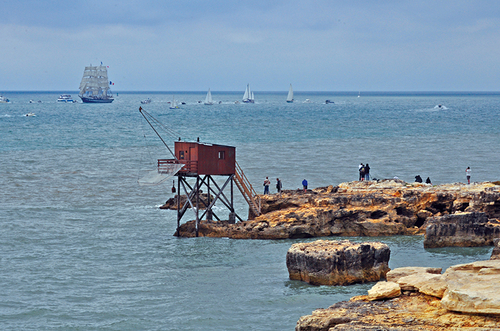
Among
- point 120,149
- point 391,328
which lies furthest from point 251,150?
point 391,328

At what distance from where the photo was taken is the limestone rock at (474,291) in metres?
15.4

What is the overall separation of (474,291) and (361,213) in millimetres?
20540

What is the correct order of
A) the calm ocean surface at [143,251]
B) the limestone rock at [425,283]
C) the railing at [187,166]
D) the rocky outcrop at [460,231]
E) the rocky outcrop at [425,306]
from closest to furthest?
1. the rocky outcrop at [425,306]
2. the limestone rock at [425,283]
3. the calm ocean surface at [143,251]
4. the rocky outcrop at [460,231]
5. the railing at [187,166]

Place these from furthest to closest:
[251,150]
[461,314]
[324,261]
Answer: [251,150] < [324,261] < [461,314]

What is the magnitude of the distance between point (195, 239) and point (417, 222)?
12.3 metres

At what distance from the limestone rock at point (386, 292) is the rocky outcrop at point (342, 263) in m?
7.45

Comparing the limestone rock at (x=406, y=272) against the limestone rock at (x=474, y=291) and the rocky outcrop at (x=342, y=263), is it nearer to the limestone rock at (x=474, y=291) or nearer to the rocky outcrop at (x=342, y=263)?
the limestone rock at (x=474, y=291)

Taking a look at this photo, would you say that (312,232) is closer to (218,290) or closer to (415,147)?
(218,290)

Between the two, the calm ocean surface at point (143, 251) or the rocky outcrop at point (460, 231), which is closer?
the calm ocean surface at point (143, 251)

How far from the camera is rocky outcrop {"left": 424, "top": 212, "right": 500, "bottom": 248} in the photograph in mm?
32688

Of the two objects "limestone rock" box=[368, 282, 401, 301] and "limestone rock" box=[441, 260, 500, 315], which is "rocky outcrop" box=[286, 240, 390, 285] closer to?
"limestone rock" box=[368, 282, 401, 301]

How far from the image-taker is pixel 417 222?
121ft

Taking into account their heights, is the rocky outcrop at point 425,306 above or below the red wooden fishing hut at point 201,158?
below

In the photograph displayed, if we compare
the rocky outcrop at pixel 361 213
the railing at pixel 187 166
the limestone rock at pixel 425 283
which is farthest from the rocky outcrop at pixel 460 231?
the limestone rock at pixel 425 283
